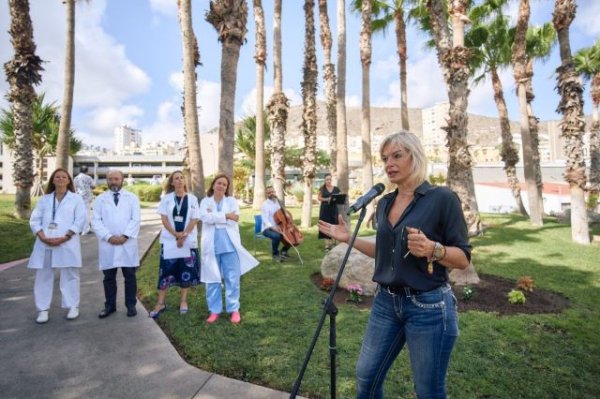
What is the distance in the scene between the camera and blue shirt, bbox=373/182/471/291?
1.96 meters

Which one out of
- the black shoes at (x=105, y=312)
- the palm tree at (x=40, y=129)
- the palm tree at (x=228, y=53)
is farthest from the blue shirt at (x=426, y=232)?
the palm tree at (x=40, y=129)

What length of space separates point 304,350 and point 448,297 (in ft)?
7.98

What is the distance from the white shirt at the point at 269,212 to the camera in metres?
9.09

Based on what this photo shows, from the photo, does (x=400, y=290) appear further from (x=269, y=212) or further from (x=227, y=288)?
(x=269, y=212)

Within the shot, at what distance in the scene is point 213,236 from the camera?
504cm

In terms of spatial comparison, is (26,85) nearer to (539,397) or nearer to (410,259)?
(410,259)

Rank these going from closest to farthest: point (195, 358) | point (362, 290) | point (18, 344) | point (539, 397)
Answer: point (539, 397)
point (195, 358)
point (18, 344)
point (362, 290)

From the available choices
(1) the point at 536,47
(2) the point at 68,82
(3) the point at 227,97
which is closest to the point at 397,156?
(3) the point at 227,97

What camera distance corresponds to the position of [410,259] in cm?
201

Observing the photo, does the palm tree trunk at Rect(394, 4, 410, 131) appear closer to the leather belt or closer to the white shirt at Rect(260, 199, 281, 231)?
the white shirt at Rect(260, 199, 281, 231)

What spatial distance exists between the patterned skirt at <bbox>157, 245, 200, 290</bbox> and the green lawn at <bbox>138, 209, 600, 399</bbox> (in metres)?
0.43

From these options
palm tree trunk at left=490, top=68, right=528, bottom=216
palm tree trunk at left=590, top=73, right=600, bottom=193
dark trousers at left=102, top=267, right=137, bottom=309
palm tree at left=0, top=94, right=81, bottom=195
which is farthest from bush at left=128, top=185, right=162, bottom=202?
palm tree trunk at left=590, top=73, right=600, bottom=193

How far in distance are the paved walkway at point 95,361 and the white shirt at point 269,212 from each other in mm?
4114

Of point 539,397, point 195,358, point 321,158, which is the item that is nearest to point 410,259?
point 539,397
